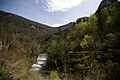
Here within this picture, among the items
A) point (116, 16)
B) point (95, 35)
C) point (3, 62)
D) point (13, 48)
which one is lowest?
point (3, 62)

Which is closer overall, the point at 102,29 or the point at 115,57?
the point at 115,57

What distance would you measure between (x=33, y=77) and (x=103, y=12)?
104 ft

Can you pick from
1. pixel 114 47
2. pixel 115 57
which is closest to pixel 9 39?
pixel 115 57

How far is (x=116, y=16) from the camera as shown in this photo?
29719 mm

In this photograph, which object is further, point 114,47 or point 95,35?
point 95,35

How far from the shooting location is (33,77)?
237 inches

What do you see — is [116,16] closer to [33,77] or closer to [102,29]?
[102,29]

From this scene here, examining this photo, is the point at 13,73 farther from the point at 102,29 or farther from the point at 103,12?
the point at 103,12

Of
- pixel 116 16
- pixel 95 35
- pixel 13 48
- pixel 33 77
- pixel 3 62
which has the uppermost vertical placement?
pixel 116 16

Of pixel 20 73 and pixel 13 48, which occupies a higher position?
pixel 13 48

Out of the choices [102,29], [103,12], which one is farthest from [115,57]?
[103,12]

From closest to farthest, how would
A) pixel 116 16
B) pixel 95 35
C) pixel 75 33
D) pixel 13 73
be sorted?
pixel 13 73 < pixel 116 16 < pixel 95 35 < pixel 75 33

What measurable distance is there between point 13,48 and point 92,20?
32.8 metres

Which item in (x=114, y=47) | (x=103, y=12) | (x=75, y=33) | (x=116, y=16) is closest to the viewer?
(x=114, y=47)
